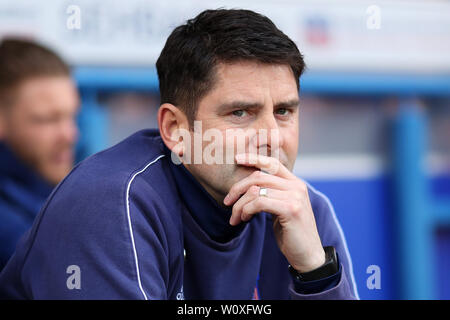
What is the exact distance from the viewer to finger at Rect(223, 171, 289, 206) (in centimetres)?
132

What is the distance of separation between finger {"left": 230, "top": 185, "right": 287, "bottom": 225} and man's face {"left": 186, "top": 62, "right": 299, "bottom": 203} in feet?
0.20

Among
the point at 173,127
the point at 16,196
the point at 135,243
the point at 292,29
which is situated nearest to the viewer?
the point at 135,243

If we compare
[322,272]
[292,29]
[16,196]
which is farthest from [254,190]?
[292,29]

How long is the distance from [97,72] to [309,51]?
118cm

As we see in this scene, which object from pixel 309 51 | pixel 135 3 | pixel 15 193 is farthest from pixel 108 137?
pixel 309 51

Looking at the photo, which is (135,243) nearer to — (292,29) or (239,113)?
(239,113)

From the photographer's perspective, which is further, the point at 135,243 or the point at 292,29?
the point at 292,29

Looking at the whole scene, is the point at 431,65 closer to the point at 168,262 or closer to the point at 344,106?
the point at 344,106

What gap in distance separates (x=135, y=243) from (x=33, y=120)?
135 centimetres

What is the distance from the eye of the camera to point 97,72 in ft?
9.87

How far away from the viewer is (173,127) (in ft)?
4.84

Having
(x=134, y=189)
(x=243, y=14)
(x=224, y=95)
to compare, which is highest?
(x=243, y=14)

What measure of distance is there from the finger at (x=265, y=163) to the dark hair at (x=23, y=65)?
1.35 m
